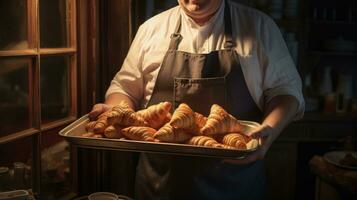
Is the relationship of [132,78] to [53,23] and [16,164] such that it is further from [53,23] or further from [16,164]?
[16,164]

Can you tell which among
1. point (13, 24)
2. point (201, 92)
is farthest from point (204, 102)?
point (13, 24)

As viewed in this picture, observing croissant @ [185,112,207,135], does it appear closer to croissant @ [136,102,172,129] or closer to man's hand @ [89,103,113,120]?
croissant @ [136,102,172,129]

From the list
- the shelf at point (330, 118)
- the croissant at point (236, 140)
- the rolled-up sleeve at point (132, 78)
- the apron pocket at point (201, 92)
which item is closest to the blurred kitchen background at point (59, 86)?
the rolled-up sleeve at point (132, 78)

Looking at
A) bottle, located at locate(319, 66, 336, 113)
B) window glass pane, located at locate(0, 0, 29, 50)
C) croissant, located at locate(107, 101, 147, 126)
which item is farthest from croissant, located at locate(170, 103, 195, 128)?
bottle, located at locate(319, 66, 336, 113)

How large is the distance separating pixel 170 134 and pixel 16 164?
57cm

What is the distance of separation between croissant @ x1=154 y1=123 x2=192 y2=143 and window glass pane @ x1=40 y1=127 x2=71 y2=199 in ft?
1.84

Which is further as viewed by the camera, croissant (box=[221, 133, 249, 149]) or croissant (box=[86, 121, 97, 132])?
croissant (box=[86, 121, 97, 132])

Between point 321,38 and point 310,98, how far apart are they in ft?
1.80

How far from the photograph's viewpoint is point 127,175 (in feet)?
6.92

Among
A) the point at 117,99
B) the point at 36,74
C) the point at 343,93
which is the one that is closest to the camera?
the point at 36,74

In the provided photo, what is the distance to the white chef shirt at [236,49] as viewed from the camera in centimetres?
153

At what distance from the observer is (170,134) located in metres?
1.18

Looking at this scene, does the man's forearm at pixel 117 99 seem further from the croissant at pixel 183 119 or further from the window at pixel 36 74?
the croissant at pixel 183 119

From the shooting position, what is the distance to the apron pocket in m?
1.51
